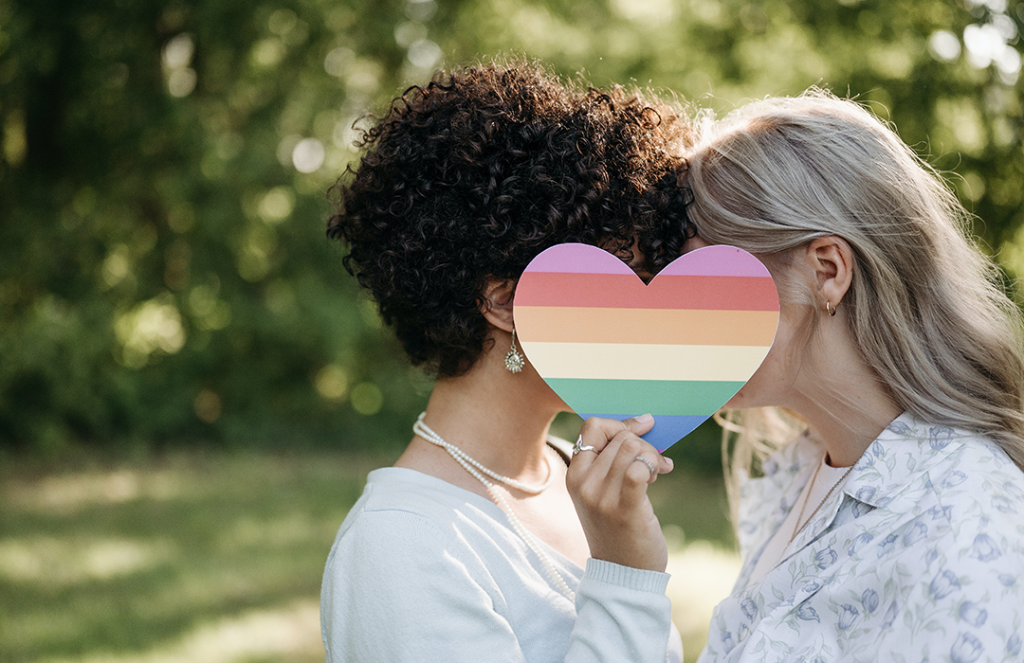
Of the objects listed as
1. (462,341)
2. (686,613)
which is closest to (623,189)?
(462,341)

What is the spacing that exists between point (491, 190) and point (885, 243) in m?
0.88

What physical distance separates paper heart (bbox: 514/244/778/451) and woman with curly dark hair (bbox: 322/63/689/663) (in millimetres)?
116

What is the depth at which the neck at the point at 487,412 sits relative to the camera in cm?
189

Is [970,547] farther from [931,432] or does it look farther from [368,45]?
[368,45]

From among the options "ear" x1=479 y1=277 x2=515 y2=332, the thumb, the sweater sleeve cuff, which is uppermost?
"ear" x1=479 y1=277 x2=515 y2=332

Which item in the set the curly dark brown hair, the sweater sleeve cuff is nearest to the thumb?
the sweater sleeve cuff

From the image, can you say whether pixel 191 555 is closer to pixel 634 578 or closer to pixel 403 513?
pixel 403 513

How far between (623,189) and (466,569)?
35.6 inches

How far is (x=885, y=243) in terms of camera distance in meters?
1.72

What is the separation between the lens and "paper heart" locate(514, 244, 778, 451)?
5.56 ft

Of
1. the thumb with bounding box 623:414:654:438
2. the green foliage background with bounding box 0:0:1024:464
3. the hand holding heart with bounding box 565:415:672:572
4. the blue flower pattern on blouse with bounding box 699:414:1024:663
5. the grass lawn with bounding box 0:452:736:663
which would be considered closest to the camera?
the blue flower pattern on blouse with bounding box 699:414:1024:663

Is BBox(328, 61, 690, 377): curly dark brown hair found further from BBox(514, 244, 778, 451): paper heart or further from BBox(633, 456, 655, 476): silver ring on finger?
BBox(633, 456, 655, 476): silver ring on finger

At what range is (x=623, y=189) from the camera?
1777 millimetres

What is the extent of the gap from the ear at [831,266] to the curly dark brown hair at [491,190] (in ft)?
0.95
